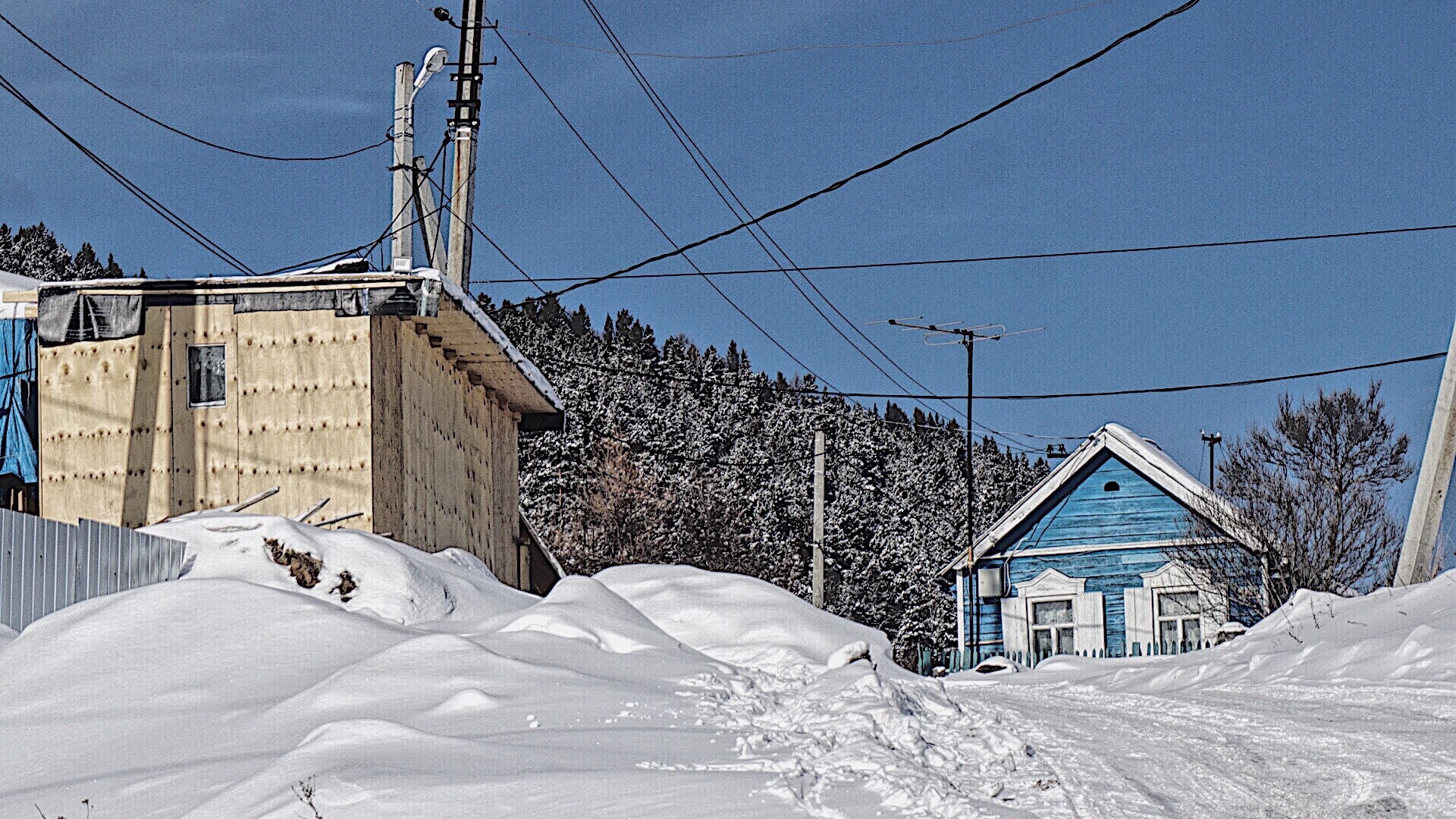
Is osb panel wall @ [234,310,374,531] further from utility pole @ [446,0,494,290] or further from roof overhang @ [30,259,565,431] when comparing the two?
utility pole @ [446,0,494,290]

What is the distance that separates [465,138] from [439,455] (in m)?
4.93

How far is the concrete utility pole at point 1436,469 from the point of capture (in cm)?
1477

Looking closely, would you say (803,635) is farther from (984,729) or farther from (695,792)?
(695,792)

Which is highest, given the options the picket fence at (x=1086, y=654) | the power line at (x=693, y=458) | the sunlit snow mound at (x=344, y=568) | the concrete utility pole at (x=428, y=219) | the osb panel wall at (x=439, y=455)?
the concrete utility pole at (x=428, y=219)

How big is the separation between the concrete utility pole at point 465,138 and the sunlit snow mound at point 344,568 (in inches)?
258

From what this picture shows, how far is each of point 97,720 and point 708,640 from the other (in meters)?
5.90

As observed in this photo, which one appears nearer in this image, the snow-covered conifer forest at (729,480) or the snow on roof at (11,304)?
the snow on roof at (11,304)

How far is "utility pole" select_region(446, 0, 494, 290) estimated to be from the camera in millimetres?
20234

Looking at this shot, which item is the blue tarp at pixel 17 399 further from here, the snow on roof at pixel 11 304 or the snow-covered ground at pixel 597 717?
the snow-covered ground at pixel 597 717

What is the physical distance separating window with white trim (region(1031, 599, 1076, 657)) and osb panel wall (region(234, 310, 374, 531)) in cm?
1731

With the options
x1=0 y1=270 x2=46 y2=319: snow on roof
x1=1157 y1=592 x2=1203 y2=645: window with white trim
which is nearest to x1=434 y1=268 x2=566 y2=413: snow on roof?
x1=0 y1=270 x2=46 y2=319: snow on roof

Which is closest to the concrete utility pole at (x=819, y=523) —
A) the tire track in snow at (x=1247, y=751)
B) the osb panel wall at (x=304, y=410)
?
the osb panel wall at (x=304, y=410)

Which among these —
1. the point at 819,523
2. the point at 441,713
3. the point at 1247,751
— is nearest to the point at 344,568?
the point at 441,713

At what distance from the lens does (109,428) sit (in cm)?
1669
